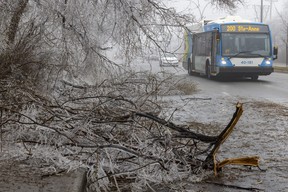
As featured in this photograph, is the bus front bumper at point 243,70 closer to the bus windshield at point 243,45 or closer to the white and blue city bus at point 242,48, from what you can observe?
the white and blue city bus at point 242,48

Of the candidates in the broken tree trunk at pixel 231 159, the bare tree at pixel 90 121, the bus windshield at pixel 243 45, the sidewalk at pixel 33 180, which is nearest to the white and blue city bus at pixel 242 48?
the bus windshield at pixel 243 45

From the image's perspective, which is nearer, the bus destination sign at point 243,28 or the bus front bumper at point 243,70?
the bus front bumper at point 243,70

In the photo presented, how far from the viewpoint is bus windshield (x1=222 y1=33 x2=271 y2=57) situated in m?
22.7

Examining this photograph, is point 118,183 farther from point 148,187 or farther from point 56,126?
point 56,126

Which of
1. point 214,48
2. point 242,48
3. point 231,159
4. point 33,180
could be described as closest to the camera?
point 33,180

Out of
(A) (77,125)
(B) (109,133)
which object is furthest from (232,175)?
(A) (77,125)

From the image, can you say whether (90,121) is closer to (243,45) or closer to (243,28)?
(243,45)

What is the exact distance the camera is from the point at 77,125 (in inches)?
227

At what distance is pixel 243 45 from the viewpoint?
2275 cm

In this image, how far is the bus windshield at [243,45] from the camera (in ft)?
74.3

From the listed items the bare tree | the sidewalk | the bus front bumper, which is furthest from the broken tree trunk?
the bus front bumper

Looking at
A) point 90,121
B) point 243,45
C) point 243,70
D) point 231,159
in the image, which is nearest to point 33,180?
point 90,121

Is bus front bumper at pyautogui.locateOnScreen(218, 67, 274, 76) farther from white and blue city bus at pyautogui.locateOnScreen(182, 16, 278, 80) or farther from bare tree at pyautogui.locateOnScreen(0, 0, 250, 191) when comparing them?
bare tree at pyautogui.locateOnScreen(0, 0, 250, 191)

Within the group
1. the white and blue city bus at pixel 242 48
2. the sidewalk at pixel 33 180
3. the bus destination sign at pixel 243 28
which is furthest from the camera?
the bus destination sign at pixel 243 28
